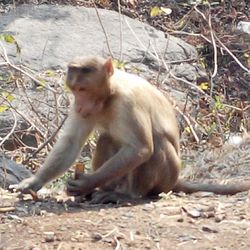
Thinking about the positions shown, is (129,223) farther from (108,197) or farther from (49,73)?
(49,73)

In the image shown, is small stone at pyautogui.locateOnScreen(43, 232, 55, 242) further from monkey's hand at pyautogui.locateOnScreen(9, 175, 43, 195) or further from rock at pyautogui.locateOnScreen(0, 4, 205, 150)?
rock at pyautogui.locateOnScreen(0, 4, 205, 150)

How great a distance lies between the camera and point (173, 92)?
39.7ft

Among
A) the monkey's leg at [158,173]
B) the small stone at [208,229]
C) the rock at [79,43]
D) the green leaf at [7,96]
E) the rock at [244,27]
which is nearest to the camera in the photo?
the small stone at [208,229]

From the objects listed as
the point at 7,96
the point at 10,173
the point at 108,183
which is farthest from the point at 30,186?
the point at 7,96

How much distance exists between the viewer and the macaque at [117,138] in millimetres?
7391

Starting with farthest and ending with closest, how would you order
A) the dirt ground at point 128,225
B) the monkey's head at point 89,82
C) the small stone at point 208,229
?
the monkey's head at point 89,82 → the small stone at point 208,229 → the dirt ground at point 128,225

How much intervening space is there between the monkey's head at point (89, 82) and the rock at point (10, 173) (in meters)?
1.28

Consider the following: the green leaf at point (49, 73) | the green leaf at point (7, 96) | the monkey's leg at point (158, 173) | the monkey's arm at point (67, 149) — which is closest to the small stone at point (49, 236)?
the monkey's arm at point (67, 149)

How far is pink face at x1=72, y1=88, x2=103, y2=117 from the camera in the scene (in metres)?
7.40

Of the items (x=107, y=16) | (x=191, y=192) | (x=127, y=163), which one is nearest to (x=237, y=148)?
(x=191, y=192)

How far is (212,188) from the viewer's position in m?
8.08

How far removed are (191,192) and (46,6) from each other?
6.84 meters

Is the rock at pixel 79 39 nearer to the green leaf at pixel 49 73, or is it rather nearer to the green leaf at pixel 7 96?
the green leaf at pixel 49 73

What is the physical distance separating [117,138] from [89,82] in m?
0.51
